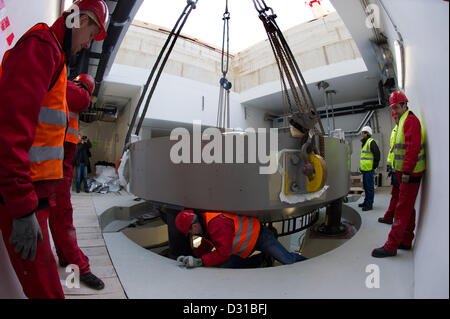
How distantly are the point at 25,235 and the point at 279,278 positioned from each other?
1.43 meters

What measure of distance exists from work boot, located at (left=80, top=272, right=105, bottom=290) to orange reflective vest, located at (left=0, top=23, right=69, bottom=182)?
2.58 feet

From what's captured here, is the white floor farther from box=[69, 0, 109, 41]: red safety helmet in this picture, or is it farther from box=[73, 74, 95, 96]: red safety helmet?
box=[69, 0, 109, 41]: red safety helmet

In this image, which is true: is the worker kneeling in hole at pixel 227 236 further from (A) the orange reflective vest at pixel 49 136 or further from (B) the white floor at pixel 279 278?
(A) the orange reflective vest at pixel 49 136

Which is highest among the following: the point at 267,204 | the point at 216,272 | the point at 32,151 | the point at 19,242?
the point at 32,151

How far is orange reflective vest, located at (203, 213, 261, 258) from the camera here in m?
1.81

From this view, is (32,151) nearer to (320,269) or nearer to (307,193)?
(320,269)

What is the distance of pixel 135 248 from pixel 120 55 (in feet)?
21.1

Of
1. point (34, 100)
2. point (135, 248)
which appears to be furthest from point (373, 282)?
point (34, 100)

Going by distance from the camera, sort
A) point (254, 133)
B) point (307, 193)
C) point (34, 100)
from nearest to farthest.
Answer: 1. point (34, 100)
2. point (254, 133)
3. point (307, 193)

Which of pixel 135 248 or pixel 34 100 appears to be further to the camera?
pixel 135 248

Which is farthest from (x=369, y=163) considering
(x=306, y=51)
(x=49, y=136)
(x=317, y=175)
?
(x=306, y=51)

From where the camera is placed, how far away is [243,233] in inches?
72.2

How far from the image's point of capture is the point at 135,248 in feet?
6.38

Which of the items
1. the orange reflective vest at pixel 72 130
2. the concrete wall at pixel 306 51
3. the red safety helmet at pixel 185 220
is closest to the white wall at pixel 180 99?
the concrete wall at pixel 306 51
